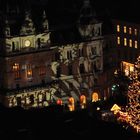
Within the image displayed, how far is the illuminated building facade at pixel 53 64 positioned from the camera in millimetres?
99125

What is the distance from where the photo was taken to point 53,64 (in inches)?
4080

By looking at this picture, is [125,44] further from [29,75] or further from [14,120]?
[14,120]

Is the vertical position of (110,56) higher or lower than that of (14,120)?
lower

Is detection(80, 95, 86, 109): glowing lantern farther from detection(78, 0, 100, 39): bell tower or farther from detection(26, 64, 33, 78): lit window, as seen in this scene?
detection(26, 64, 33, 78): lit window

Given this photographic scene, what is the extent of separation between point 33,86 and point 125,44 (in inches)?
1236

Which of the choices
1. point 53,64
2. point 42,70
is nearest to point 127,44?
point 53,64

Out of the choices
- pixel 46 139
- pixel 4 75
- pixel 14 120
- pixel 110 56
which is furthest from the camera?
pixel 110 56

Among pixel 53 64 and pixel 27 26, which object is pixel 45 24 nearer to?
pixel 27 26

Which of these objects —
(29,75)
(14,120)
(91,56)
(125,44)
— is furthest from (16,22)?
(14,120)

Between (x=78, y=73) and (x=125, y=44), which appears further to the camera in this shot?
(x=125, y=44)

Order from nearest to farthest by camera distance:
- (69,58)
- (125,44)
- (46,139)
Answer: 1. (46,139)
2. (69,58)
3. (125,44)

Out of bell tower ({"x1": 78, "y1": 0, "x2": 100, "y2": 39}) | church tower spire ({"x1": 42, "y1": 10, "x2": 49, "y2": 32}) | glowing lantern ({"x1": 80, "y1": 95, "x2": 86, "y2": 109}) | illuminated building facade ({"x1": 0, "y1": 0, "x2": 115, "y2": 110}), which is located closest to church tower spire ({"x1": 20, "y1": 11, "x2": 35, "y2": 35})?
illuminated building facade ({"x1": 0, "y1": 0, "x2": 115, "y2": 110})

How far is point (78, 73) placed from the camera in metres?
106

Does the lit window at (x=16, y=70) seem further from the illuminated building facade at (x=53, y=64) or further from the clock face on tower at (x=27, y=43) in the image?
the clock face on tower at (x=27, y=43)
